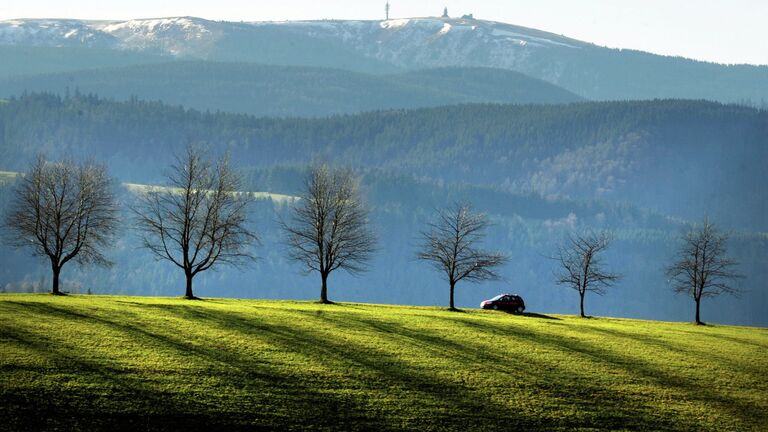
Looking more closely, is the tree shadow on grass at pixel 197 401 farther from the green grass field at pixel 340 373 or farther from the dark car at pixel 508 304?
the dark car at pixel 508 304

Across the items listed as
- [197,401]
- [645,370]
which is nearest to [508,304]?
[645,370]

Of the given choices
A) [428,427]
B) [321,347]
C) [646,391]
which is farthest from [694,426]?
[321,347]

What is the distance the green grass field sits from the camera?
62406 millimetres

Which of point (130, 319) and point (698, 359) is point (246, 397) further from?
point (698, 359)

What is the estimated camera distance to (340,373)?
70.6 meters

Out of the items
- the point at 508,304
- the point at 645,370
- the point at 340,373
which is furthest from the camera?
the point at 508,304

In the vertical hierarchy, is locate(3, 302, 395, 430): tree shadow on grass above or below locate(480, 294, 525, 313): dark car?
below

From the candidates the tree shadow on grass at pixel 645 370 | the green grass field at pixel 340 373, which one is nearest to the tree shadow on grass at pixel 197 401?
the green grass field at pixel 340 373

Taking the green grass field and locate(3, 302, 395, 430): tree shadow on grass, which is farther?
the green grass field

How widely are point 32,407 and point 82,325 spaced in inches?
579

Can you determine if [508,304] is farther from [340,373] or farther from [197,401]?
[197,401]

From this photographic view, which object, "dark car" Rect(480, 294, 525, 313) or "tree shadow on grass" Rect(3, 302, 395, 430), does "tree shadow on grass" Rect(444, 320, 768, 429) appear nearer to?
"tree shadow on grass" Rect(3, 302, 395, 430)

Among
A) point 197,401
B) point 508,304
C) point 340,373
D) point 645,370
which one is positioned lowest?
Answer: point 197,401

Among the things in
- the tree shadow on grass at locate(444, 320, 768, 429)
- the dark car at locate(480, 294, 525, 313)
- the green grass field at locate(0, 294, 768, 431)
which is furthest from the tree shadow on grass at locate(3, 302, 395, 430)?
the dark car at locate(480, 294, 525, 313)
